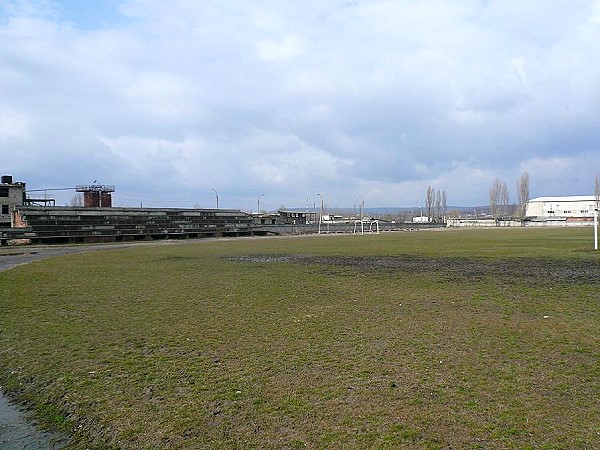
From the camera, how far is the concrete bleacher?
4947cm

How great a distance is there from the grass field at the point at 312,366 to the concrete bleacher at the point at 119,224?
39.6 metres

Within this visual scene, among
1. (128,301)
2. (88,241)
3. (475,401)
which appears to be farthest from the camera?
(88,241)

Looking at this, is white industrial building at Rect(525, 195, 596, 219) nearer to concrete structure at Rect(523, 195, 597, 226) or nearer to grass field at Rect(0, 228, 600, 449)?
concrete structure at Rect(523, 195, 597, 226)

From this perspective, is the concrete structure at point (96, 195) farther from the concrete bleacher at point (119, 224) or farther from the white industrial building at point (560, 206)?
the white industrial building at point (560, 206)

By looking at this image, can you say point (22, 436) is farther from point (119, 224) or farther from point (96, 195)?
point (96, 195)

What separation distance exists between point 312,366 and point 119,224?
178ft

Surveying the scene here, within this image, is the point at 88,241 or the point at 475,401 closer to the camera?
the point at 475,401

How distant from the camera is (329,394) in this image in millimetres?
5363

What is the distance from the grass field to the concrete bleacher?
130 feet

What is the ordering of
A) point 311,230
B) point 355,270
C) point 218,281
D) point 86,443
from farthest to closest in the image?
point 311,230 < point 355,270 < point 218,281 < point 86,443

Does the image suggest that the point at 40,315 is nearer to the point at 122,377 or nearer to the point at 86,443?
the point at 122,377

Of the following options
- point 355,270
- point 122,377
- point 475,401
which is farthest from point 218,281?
point 475,401

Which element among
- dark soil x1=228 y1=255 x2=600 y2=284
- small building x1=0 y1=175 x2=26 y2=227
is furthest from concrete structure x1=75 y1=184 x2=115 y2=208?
dark soil x1=228 y1=255 x2=600 y2=284

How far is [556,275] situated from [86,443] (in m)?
16.0
